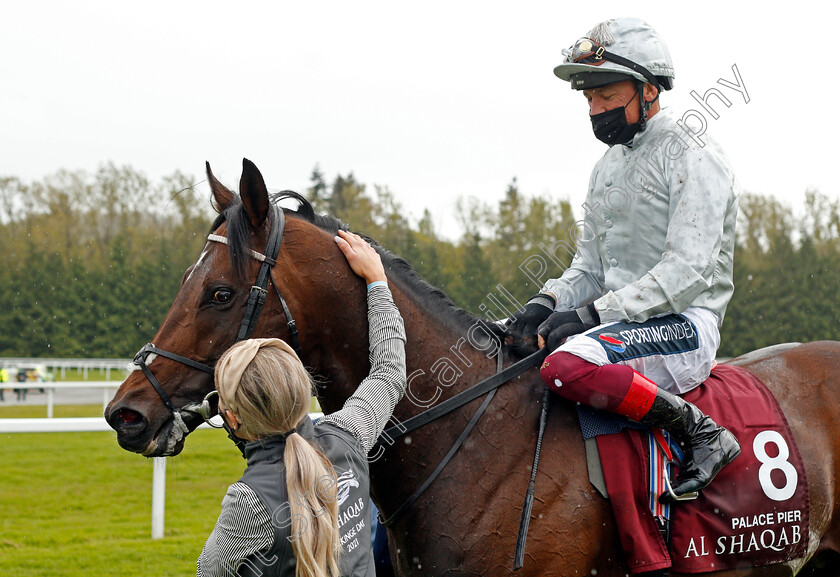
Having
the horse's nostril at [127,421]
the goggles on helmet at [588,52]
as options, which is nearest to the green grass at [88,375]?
the horse's nostril at [127,421]

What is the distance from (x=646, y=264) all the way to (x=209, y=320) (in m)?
1.67

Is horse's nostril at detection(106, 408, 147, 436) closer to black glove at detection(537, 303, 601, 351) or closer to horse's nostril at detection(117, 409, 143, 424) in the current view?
horse's nostril at detection(117, 409, 143, 424)

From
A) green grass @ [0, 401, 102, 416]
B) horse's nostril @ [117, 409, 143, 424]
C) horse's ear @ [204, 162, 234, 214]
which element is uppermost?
horse's ear @ [204, 162, 234, 214]

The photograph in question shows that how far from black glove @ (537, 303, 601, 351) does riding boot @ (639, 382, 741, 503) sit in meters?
0.38

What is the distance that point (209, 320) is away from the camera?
97.5 inches

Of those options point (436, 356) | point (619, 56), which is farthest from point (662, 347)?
point (619, 56)

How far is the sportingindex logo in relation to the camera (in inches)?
105

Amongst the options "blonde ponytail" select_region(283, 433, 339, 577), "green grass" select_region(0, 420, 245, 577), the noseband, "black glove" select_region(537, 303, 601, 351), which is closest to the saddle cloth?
"black glove" select_region(537, 303, 601, 351)

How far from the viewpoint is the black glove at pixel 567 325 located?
281cm

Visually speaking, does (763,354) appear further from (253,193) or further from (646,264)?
(253,193)

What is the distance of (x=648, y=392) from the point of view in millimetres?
2553

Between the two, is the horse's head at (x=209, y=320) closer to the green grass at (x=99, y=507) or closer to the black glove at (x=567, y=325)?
the black glove at (x=567, y=325)

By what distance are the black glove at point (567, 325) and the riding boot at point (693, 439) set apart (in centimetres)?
38

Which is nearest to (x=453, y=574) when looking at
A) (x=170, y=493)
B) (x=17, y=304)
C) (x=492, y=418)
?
(x=492, y=418)
